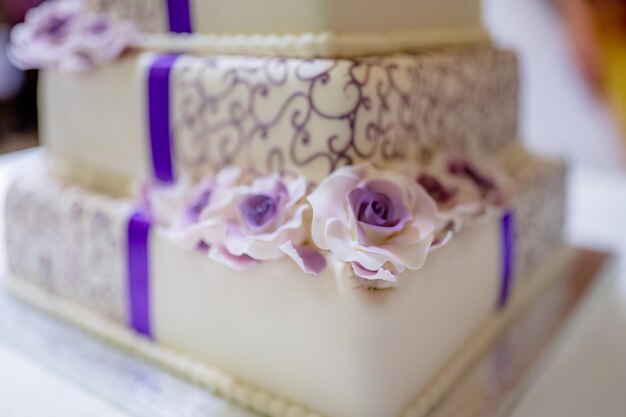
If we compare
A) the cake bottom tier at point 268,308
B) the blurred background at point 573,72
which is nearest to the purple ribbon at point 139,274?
the cake bottom tier at point 268,308

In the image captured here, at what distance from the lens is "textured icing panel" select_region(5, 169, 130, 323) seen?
44.3 inches

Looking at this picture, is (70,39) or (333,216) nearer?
(333,216)

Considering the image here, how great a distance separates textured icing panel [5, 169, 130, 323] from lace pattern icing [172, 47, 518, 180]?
18 cm

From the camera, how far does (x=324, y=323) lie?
86 cm

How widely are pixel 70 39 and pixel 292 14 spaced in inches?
20.7

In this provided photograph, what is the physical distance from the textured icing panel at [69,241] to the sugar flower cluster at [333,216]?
0.12 m

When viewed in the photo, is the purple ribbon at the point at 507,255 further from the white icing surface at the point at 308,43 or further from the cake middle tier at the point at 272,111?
the white icing surface at the point at 308,43

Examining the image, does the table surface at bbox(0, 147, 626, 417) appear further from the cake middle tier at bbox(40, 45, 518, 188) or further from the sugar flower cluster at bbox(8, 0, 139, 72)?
the sugar flower cluster at bbox(8, 0, 139, 72)

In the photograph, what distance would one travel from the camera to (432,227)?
0.81 metres

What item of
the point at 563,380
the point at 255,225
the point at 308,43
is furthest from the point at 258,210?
the point at 563,380

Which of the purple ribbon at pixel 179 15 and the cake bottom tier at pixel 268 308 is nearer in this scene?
the cake bottom tier at pixel 268 308

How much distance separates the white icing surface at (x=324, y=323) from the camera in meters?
0.85

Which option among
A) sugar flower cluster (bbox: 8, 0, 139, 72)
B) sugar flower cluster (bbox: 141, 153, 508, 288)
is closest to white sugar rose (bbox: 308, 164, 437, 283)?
sugar flower cluster (bbox: 141, 153, 508, 288)

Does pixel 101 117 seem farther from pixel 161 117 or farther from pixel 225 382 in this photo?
pixel 225 382
